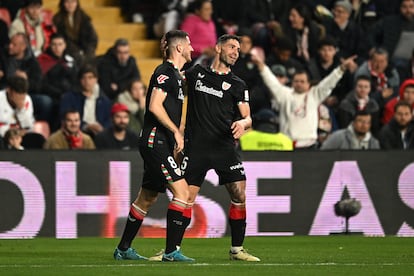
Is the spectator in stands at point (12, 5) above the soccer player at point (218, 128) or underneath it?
above

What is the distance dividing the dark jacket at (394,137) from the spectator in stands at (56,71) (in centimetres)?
497

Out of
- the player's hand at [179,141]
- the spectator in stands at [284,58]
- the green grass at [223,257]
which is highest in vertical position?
the spectator in stands at [284,58]

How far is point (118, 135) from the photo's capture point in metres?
19.1

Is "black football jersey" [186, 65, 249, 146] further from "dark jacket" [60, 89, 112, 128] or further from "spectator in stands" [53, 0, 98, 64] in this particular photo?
"spectator in stands" [53, 0, 98, 64]

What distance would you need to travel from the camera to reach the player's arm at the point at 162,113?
12.0 metres

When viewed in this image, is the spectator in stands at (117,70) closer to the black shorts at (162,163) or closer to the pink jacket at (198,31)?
the pink jacket at (198,31)

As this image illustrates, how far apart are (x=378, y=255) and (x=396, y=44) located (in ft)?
30.9

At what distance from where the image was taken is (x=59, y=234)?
55.1ft

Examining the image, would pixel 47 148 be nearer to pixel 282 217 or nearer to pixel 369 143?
pixel 282 217

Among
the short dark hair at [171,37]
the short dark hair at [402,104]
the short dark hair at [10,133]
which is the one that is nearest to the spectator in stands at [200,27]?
the short dark hair at [402,104]

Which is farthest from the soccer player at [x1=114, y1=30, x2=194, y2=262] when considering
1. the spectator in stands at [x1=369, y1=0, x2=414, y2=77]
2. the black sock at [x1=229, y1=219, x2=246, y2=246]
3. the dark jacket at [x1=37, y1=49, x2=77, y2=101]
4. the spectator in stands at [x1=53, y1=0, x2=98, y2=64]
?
the spectator in stands at [x1=369, y1=0, x2=414, y2=77]

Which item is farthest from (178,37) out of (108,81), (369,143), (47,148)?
(108,81)

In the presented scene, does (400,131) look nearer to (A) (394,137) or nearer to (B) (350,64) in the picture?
(A) (394,137)

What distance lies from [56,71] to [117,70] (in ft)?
3.53
